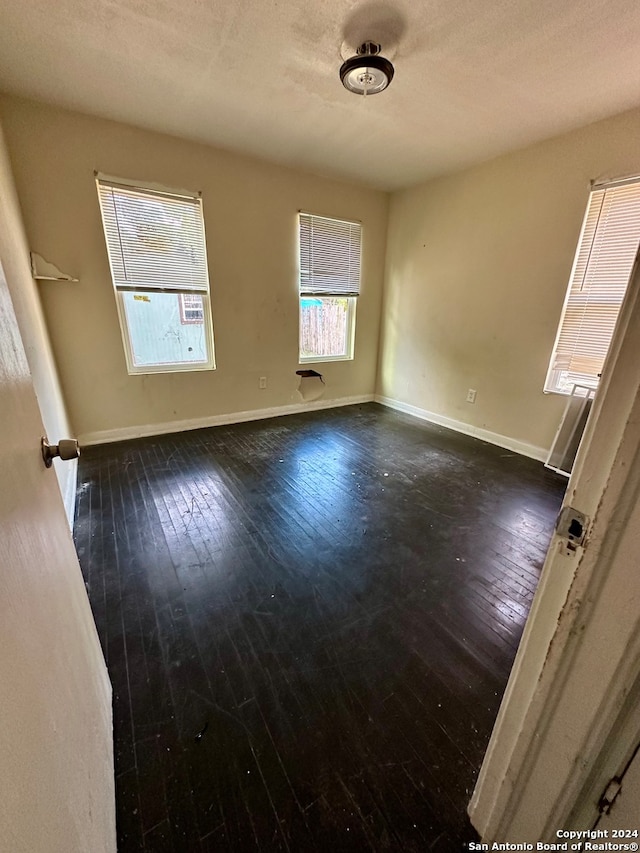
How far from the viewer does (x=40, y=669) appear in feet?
1.86

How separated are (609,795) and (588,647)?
290 mm

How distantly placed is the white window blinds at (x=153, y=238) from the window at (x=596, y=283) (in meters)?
3.23

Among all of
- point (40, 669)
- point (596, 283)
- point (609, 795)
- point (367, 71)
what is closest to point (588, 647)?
point (609, 795)

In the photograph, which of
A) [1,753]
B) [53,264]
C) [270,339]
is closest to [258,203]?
[270,339]

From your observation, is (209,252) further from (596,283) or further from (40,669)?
(40,669)

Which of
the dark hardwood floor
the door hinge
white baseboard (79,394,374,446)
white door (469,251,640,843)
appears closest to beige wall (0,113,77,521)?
the dark hardwood floor

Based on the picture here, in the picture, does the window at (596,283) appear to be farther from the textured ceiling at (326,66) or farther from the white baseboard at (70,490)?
the white baseboard at (70,490)

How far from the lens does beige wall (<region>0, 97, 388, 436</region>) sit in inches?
104

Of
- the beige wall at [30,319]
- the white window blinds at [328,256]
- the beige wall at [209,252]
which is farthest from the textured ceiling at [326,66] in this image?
the white window blinds at [328,256]

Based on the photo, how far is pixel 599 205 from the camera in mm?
2562

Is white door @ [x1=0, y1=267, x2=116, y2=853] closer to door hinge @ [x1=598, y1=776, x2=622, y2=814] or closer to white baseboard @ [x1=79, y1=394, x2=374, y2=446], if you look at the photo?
door hinge @ [x1=598, y1=776, x2=622, y2=814]

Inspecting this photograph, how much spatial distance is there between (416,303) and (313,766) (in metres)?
4.08

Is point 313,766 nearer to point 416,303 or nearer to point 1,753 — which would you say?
point 1,753

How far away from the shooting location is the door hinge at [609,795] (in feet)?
1.94
